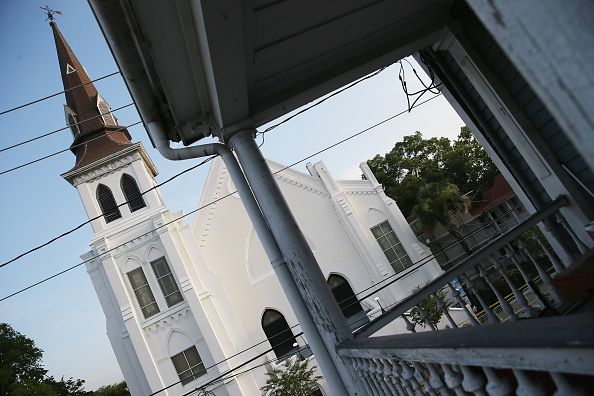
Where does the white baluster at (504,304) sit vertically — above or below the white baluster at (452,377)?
below

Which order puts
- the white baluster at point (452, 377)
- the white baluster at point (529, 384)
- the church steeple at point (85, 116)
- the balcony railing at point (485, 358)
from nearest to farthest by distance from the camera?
the balcony railing at point (485, 358) < the white baluster at point (529, 384) < the white baluster at point (452, 377) < the church steeple at point (85, 116)

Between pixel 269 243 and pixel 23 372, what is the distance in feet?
142

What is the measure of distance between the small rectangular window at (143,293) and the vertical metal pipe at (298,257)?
1791cm

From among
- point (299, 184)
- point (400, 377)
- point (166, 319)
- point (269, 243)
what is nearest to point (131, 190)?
point (166, 319)

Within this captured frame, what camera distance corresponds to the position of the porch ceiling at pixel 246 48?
233 cm

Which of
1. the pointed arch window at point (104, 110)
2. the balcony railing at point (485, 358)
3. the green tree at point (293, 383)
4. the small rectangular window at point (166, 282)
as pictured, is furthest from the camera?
the pointed arch window at point (104, 110)

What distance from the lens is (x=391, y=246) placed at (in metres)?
21.5

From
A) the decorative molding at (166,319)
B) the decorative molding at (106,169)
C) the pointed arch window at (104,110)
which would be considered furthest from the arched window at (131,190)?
the decorative molding at (166,319)

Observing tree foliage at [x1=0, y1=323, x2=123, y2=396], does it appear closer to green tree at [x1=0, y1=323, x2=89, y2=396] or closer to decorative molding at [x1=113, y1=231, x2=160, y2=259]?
green tree at [x1=0, y1=323, x2=89, y2=396]

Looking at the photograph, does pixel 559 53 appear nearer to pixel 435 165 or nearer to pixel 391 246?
pixel 391 246

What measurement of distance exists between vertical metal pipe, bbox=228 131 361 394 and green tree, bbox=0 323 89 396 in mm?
33299

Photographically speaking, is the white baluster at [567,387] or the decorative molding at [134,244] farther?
the decorative molding at [134,244]

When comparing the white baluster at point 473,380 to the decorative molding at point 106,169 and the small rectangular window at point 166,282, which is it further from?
the decorative molding at point 106,169

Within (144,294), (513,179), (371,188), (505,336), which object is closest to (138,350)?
(144,294)
